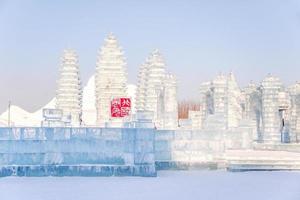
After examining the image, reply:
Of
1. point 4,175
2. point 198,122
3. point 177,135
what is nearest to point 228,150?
point 177,135

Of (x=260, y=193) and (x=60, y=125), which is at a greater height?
(x=60, y=125)

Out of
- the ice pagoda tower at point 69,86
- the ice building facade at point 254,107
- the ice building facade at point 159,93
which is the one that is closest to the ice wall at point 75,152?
the ice building facade at point 254,107

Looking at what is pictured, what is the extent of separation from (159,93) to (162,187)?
2456 centimetres

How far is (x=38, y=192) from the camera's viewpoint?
2000cm

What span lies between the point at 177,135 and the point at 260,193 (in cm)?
946

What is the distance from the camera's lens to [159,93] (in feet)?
152

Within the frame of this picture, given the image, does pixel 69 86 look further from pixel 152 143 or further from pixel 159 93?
pixel 152 143

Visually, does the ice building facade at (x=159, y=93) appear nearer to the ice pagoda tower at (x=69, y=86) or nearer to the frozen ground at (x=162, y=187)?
the ice pagoda tower at (x=69, y=86)

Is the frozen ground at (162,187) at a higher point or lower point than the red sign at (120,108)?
lower

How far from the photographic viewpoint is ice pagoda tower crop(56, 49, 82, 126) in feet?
158

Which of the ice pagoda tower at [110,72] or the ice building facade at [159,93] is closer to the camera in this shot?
the ice building facade at [159,93]

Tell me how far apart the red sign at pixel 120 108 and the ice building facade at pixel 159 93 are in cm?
131

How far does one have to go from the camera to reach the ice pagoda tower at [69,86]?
48.2 m

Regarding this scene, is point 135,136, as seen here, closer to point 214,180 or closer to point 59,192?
point 214,180
